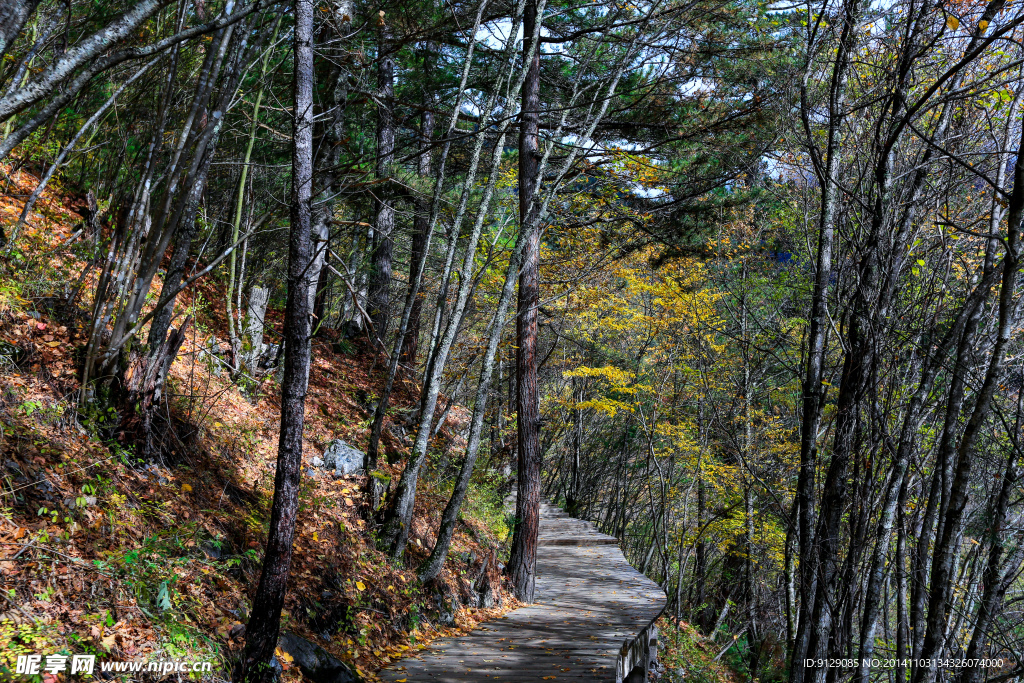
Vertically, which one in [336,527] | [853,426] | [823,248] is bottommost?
[336,527]

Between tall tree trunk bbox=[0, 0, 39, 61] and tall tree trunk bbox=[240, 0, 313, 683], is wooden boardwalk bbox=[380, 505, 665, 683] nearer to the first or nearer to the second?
tall tree trunk bbox=[240, 0, 313, 683]

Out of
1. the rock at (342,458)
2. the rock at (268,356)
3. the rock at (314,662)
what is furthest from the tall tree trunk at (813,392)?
the rock at (268,356)

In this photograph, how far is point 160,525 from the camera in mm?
4551

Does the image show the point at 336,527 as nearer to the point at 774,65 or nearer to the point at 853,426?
the point at 853,426

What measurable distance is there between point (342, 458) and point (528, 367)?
307cm

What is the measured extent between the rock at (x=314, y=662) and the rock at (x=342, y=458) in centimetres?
321

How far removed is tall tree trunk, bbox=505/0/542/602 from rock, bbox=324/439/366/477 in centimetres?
238

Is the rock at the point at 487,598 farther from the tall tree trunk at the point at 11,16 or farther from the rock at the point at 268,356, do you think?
the tall tree trunk at the point at 11,16

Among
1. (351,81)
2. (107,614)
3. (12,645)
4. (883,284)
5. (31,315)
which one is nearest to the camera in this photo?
(12,645)

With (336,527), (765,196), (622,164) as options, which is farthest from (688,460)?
(336,527)

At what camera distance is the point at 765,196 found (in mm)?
11797

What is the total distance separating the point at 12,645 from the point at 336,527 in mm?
3643

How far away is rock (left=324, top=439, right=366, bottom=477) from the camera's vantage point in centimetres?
778

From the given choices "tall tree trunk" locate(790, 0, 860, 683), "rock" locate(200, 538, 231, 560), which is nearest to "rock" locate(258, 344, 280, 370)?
"rock" locate(200, 538, 231, 560)
